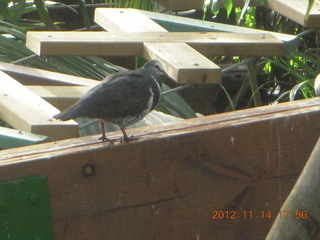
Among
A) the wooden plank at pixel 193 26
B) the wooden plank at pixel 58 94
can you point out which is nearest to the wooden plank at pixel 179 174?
the wooden plank at pixel 58 94

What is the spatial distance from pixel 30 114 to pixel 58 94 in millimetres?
477

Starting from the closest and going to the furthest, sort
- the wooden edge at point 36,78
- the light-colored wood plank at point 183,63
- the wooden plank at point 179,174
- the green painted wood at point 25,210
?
the green painted wood at point 25,210 → the wooden plank at point 179,174 → the light-colored wood plank at point 183,63 → the wooden edge at point 36,78

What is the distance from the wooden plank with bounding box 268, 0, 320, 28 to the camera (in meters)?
3.06

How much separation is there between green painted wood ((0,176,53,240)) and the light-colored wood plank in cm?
79

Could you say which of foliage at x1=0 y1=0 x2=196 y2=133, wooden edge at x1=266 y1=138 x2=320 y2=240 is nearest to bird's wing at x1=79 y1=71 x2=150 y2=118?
foliage at x1=0 y1=0 x2=196 y2=133

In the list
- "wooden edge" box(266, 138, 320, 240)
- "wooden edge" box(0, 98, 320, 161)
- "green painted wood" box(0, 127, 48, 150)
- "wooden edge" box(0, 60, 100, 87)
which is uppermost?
"wooden edge" box(266, 138, 320, 240)

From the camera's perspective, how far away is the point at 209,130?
1941 millimetres

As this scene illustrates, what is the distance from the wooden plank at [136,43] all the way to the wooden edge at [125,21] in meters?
0.09

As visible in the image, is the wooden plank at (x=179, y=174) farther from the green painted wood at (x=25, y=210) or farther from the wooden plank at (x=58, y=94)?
the wooden plank at (x=58, y=94)

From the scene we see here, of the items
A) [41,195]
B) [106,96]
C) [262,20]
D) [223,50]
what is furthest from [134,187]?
[262,20]

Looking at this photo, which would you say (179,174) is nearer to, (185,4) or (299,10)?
(299,10)

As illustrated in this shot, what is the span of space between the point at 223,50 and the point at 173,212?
110 centimetres

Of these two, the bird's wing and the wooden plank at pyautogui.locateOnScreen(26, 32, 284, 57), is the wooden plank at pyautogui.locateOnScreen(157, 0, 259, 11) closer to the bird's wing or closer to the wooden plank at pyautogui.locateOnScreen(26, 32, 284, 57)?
the wooden plank at pyautogui.locateOnScreen(26, 32, 284, 57)

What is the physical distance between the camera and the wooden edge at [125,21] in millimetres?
2977
